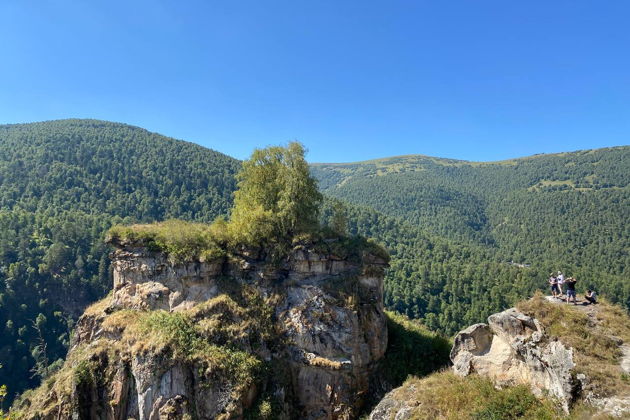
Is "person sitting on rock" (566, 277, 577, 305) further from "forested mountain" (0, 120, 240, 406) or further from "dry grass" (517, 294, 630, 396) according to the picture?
"forested mountain" (0, 120, 240, 406)

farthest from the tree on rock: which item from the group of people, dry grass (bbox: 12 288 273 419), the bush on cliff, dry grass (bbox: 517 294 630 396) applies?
the group of people

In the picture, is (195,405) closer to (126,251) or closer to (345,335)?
(345,335)

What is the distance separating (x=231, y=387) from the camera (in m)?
20.4

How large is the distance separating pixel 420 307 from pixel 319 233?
79.9m

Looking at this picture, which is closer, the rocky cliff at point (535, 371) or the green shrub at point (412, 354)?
the rocky cliff at point (535, 371)

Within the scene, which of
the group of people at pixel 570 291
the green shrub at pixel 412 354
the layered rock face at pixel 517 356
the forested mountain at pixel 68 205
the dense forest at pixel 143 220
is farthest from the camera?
the dense forest at pixel 143 220

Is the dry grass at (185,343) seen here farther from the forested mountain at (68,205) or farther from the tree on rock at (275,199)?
the forested mountain at (68,205)

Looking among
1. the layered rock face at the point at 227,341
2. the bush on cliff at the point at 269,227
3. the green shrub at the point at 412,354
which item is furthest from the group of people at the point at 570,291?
the layered rock face at the point at 227,341

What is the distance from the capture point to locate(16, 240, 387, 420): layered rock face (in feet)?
67.3

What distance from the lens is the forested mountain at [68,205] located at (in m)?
73.3

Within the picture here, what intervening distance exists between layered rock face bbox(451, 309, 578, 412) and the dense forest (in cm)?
1309

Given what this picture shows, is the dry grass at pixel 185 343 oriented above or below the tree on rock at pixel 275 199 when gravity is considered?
below

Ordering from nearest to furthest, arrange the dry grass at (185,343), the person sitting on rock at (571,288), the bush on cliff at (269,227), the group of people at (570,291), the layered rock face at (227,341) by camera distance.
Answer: the group of people at (570,291) → the person sitting on rock at (571,288) → the layered rock face at (227,341) → the dry grass at (185,343) → the bush on cliff at (269,227)

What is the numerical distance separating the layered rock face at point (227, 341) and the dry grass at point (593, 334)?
35.2ft
